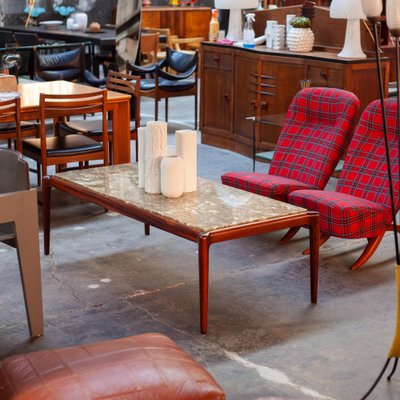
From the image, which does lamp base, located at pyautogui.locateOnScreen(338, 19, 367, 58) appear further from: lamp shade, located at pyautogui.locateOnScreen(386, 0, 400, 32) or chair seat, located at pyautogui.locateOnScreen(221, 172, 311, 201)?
lamp shade, located at pyautogui.locateOnScreen(386, 0, 400, 32)

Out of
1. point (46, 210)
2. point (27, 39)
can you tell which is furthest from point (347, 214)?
point (27, 39)

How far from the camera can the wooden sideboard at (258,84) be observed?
23.4ft

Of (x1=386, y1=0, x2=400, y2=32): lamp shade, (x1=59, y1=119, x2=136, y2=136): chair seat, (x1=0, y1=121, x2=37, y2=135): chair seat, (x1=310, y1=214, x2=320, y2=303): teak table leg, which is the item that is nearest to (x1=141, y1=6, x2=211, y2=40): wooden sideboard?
(x1=59, y1=119, x2=136, y2=136): chair seat

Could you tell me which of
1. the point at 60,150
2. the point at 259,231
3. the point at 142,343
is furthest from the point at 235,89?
the point at 142,343

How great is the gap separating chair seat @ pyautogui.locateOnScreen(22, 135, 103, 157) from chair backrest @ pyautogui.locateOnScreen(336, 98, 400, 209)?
181 cm

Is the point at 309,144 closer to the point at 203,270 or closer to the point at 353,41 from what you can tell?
the point at 353,41

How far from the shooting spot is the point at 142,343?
3.15 m

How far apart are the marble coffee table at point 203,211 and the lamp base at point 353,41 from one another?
2.65 m

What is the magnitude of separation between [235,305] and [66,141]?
7.57ft

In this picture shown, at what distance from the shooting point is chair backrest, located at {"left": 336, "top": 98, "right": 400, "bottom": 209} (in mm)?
5258

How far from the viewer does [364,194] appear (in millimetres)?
5383

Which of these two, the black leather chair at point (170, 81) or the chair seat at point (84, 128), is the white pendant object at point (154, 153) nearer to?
the chair seat at point (84, 128)

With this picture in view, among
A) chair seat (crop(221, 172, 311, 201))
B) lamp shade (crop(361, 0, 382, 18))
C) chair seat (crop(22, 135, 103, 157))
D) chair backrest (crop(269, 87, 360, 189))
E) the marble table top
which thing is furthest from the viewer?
chair seat (crop(22, 135, 103, 157))

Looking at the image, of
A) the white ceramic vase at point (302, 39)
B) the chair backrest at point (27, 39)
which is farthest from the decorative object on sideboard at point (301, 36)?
the chair backrest at point (27, 39)
